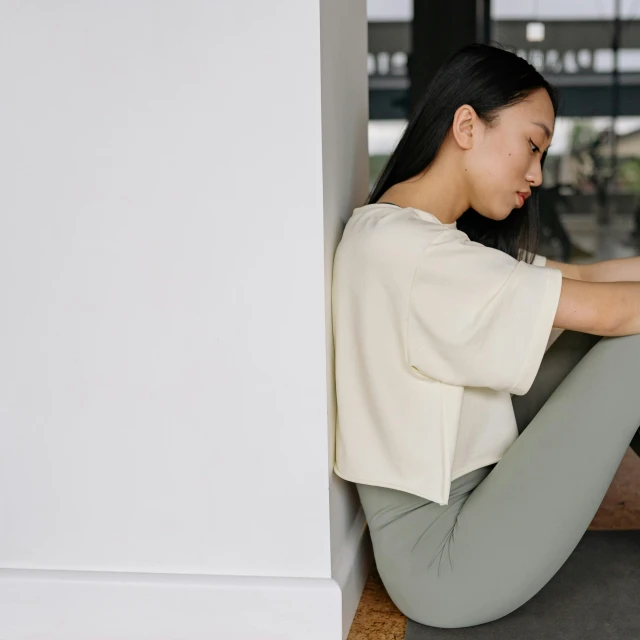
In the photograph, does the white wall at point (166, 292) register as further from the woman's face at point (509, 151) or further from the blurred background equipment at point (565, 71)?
the blurred background equipment at point (565, 71)

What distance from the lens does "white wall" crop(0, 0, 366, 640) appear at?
1325mm

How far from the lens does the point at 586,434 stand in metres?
1.38

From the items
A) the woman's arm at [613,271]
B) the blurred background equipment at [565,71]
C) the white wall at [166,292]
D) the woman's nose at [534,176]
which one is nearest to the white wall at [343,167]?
the white wall at [166,292]

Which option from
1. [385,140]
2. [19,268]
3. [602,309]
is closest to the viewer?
[602,309]

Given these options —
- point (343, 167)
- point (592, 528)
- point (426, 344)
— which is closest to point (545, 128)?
Result: point (343, 167)

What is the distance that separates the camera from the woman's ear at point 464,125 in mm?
1464

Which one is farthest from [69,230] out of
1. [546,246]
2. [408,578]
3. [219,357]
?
[546,246]

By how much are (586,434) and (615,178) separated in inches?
163

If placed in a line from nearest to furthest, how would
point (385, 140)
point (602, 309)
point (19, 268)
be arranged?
point (602, 309), point (19, 268), point (385, 140)

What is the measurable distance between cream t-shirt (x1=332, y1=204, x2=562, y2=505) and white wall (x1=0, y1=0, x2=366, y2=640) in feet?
0.21

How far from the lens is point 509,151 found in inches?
57.6

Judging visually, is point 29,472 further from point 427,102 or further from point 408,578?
point 427,102

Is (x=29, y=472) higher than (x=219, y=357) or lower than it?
lower

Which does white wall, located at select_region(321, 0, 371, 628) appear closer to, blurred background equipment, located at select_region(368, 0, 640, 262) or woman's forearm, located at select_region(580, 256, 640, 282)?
woman's forearm, located at select_region(580, 256, 640, 282)
